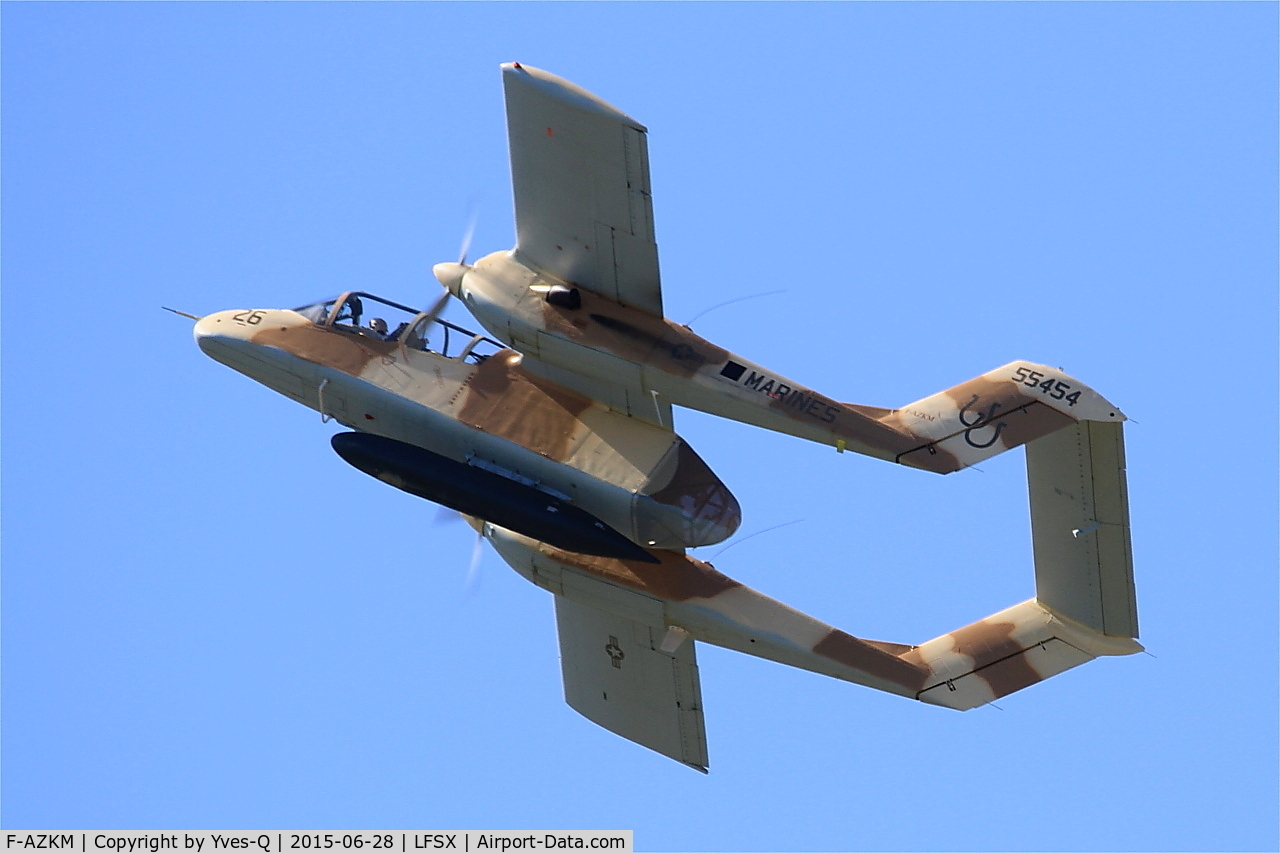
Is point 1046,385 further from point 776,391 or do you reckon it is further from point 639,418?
point 639,418

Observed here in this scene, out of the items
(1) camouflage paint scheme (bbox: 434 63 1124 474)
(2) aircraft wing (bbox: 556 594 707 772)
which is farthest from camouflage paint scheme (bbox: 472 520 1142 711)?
(1) camouflage paint scheme (bbox: 434 63 1124 474)

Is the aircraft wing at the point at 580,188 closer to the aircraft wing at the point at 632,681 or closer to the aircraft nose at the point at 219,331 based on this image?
the aircraft nose at the point at 219,331

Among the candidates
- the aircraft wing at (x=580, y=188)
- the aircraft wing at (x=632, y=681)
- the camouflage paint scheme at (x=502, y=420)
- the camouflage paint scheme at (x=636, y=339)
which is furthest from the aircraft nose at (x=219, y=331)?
the aircraft wing at (x=632, y=681)

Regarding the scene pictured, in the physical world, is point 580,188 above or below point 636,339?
above

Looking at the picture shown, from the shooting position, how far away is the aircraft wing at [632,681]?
38625mm

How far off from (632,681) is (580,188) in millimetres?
9815

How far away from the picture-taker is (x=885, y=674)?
36.8 m

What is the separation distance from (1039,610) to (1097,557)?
6.26 feet

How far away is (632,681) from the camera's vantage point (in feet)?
128

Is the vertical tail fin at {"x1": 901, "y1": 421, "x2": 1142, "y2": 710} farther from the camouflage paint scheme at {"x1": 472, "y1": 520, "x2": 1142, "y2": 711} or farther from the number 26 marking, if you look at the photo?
the number 26 marking

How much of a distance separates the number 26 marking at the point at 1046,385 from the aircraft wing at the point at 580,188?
5877mm

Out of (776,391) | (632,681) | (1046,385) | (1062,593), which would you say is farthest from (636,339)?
(1062,593)

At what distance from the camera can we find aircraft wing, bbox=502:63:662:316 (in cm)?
3325

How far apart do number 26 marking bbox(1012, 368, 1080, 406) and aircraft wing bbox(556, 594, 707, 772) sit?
7.85m
